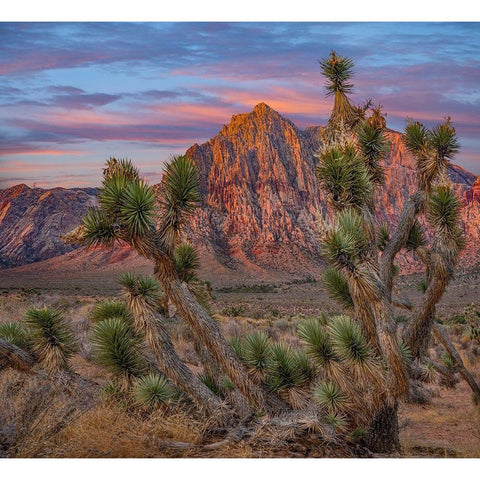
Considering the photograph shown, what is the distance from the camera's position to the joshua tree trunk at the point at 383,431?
26.8 feet

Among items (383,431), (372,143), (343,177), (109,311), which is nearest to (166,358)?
(109,311)

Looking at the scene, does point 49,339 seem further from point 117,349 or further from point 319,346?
point 319,346

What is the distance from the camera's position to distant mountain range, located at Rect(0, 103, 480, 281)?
45906 mm

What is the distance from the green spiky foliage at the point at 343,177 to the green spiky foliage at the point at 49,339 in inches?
190

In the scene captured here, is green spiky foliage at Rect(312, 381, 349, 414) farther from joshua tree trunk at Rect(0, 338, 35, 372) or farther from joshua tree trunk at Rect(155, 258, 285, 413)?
joshua tree trunk at Rect(0, 338, 35, 372)

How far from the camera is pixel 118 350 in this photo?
28.7 feet

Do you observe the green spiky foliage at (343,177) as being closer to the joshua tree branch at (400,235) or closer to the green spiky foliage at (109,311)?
the joshua tree branch at (400,235)

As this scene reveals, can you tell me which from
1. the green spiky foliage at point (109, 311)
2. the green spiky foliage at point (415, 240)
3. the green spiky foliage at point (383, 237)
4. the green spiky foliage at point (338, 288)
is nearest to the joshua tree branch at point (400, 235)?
the green spiky foliage at point (338, 288)

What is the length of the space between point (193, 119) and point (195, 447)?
1753cm

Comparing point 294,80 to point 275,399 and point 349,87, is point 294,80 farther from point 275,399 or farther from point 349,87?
point 275,399

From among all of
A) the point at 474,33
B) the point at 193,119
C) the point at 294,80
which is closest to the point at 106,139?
the point at 193,119

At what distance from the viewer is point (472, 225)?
130 feet

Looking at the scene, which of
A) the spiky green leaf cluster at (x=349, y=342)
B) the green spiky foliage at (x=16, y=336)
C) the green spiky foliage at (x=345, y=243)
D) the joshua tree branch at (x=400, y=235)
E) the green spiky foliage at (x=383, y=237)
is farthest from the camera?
the green spiky foliage at (x=383, y=237)

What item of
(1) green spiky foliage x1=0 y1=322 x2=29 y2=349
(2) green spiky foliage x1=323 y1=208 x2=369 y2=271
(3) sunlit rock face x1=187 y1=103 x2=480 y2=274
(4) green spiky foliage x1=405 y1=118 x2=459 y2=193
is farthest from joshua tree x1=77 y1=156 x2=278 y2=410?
(3) sunlit rock face x1=187 y1=103 x2=480 y2=274
